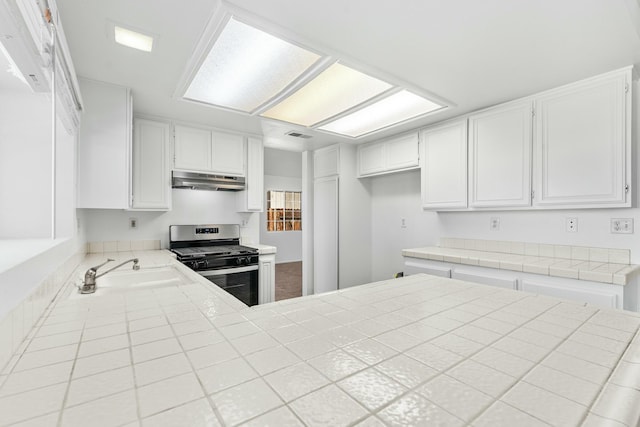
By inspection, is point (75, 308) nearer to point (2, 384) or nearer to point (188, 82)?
point (2, 384)

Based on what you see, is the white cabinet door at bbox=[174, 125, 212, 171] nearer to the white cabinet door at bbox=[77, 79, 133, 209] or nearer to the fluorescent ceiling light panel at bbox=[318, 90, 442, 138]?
the white cabinet door at bbox=[77, 79, 133, 209]

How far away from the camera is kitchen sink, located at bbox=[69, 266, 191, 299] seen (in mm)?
1784

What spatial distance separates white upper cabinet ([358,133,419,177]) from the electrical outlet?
170cm

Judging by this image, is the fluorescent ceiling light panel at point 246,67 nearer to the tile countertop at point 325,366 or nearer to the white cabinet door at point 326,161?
the tile countertop at point 325,366

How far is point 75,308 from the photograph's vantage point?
1.06 m

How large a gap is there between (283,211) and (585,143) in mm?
6036

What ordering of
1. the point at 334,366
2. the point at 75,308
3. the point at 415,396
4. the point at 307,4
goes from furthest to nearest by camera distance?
the point at 307,4, the point at 75,308, the point at 334,366, the point at 415,396

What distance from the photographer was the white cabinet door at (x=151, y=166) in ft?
9.40

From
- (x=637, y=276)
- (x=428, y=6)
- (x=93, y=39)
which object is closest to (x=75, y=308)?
(x=93, y=39)

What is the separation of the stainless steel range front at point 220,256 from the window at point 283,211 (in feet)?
11.9

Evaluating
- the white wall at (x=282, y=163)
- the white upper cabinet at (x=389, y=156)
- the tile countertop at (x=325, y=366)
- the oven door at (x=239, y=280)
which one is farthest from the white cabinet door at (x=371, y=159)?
the white wall at (x=282, y=163)

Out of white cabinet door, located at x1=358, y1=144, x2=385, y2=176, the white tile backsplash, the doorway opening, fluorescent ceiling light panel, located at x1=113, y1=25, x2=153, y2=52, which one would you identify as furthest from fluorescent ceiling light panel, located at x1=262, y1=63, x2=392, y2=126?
the doorway opening

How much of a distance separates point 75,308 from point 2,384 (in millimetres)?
552

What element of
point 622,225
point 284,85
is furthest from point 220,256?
point 622,225
